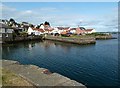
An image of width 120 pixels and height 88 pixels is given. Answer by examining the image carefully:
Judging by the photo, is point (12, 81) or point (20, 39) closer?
point (12, 81)

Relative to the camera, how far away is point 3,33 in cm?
5959

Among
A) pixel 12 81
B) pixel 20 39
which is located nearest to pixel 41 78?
pixel 12 81

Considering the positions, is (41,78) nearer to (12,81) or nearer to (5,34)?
(12,81)

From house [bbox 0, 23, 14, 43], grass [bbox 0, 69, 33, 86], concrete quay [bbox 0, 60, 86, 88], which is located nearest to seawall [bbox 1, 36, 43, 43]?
house [bbox 0, 23, 14, 43]

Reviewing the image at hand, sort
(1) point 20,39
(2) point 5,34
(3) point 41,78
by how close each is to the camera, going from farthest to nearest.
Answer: (1) point 20,39 < (2) point 5,34 < (3) point 41,78

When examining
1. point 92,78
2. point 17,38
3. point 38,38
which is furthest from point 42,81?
point 38,38

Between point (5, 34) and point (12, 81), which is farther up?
point (5, 34)

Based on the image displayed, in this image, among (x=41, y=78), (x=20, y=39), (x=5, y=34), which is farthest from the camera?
(x=20, y=39)

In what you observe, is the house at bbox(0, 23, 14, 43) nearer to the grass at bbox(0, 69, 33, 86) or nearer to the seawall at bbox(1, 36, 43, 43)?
the seawall at bbox(1, 36, 43, 43)

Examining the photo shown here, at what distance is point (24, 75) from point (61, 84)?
339cm

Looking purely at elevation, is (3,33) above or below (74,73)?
above

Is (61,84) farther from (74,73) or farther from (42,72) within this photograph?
(74,73)

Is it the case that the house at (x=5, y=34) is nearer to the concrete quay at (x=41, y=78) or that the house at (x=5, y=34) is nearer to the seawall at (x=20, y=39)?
the seawall at (x=20, y=39)

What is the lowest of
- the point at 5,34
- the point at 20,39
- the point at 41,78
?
the point at 20,39
